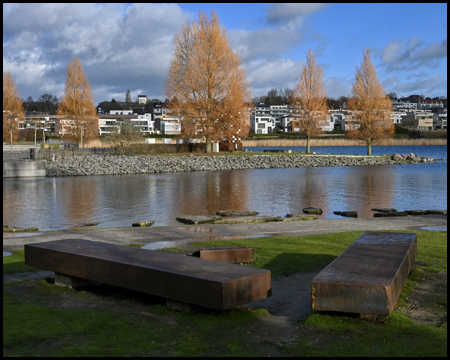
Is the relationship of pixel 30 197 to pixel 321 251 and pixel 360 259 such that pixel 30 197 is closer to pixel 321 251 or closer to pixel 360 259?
pixel 321 251

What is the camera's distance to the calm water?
15.5 m

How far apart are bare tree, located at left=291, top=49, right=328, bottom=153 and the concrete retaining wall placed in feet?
106

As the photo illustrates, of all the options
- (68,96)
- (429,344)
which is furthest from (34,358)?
(68,96)

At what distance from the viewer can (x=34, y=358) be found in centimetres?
412

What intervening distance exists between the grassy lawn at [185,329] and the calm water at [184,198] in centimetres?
794

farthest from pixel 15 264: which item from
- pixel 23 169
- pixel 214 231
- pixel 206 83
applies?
pixel 206 83

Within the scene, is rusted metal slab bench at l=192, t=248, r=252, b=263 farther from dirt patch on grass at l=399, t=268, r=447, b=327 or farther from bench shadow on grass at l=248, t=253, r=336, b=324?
dirt patch on grass at l=399, t=268, r=447, b=327

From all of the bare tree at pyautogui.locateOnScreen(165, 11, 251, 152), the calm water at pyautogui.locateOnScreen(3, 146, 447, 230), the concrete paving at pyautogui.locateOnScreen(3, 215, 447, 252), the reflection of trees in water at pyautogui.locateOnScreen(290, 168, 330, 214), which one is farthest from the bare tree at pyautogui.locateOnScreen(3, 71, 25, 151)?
the concrete paving at pyautogui.locateOnScreen(3, 215, 447, 252)

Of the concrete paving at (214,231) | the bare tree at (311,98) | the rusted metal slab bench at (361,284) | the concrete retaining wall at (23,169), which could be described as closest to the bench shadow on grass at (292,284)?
the rusted metal slab bench at (361,284)

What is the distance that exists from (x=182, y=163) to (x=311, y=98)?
2280 cm

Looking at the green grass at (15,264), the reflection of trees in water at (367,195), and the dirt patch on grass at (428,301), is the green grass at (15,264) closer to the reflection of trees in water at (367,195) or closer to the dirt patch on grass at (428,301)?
the dirt patch on grass at (428,301)

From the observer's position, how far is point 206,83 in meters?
49.1

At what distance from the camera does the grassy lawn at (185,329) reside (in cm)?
426

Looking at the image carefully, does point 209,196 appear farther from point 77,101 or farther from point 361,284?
point 77,101
